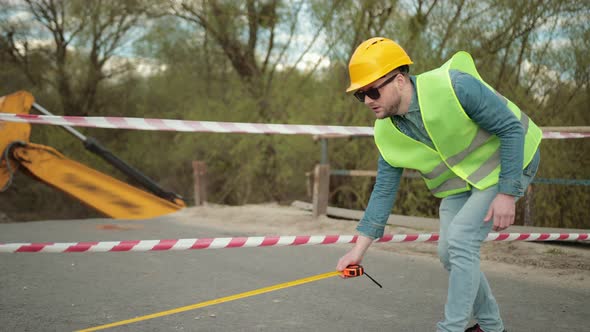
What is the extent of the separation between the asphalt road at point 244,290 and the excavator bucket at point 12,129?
387cm

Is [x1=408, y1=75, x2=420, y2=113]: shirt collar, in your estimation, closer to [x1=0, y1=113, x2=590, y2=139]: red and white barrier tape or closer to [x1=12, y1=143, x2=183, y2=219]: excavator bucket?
[x1=0, y1=113, x2=590, y2=139]: red and white barrier tape

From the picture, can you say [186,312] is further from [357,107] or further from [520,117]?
[357,107]

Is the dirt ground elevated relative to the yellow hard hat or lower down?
lower down

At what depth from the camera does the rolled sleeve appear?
3.20 metres

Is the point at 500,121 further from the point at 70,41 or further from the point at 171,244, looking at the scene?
the point at 70,41

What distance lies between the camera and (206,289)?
4.90m

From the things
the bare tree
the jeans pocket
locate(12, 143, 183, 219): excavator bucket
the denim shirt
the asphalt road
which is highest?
the bare tree

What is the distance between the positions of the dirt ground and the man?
8.75 feet

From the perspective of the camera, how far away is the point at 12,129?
33.4 feet

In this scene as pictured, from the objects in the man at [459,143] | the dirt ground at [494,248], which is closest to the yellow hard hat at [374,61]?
the man at [459,143]

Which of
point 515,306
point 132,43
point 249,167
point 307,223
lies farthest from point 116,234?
point 132,43

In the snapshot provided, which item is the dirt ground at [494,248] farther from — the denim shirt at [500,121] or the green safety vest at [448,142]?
the denim shirt at [500,121]

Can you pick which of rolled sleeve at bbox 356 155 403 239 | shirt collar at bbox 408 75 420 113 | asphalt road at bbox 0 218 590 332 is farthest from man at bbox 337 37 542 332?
asphalt road at bbox 0 218 590 332

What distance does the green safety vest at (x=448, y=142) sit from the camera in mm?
2793
